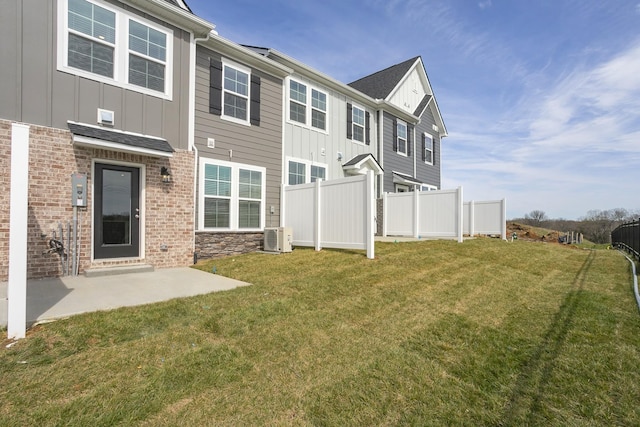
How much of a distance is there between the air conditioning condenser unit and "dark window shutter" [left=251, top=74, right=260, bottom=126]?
317 centimetres

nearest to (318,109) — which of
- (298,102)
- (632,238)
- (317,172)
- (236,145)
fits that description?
(298,102)

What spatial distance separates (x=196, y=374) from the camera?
9.00 feet

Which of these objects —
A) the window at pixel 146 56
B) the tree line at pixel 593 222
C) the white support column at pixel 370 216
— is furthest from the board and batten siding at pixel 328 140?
the tree line at pixel 593 222

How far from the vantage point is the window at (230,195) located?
815 centimetres

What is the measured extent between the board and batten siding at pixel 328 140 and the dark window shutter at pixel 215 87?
2356 millimetres

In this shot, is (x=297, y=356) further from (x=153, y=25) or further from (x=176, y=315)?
(x=153, y=25)

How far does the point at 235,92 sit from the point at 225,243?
4129 millimetres

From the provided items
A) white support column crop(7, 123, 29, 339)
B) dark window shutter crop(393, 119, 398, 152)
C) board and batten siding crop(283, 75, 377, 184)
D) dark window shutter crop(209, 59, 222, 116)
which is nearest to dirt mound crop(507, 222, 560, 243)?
dark window shutter crop(393, 119, 398, 152)

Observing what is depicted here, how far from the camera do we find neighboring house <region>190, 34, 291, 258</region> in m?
8.14

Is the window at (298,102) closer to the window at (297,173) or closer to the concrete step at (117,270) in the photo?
the window at (297,173)

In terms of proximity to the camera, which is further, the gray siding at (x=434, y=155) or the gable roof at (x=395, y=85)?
the gray siding at (x=434, y=155)

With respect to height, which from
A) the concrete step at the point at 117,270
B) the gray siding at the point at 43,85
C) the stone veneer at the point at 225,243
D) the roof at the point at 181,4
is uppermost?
the roof at the point at 181,4

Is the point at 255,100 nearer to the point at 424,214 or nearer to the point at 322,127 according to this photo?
the point at 322,127

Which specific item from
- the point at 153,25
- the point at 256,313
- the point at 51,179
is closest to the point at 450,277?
the point at 256,313
